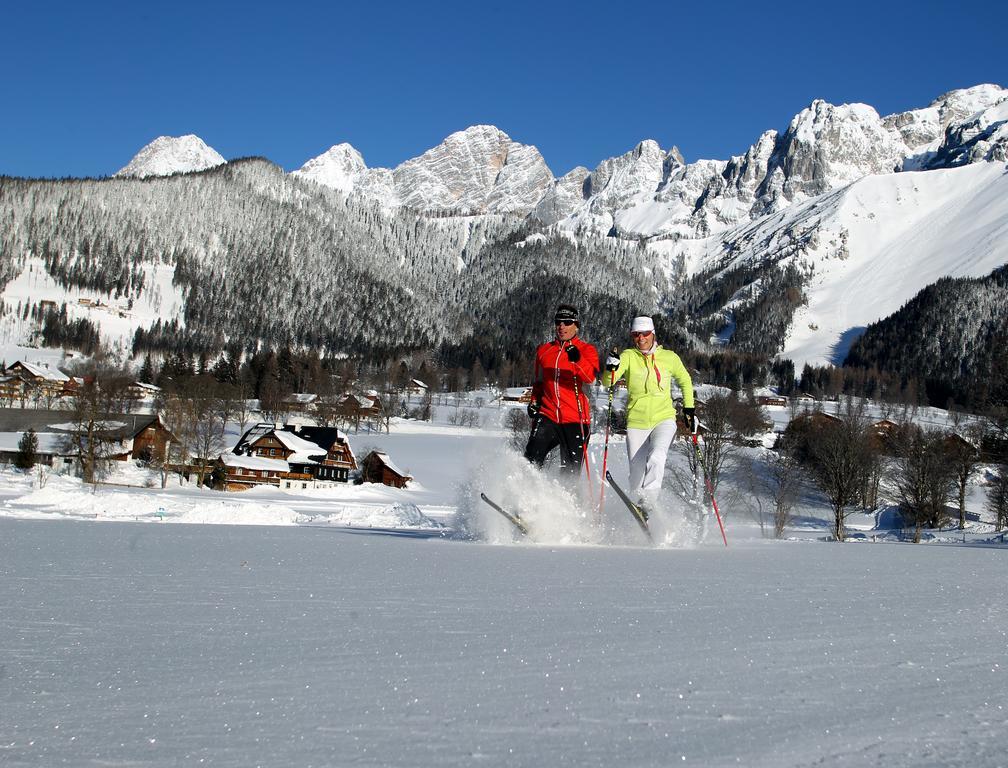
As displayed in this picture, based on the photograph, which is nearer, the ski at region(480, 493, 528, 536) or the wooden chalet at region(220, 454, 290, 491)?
the ski at region(480, 493, 528, 536)

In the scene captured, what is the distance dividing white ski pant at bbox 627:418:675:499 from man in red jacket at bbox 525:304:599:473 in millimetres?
496

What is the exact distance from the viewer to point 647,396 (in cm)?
788

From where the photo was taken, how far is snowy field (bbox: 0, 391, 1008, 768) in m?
1.54

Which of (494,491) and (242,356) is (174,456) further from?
(242,356)

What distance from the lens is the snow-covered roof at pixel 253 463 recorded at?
58.0 meters

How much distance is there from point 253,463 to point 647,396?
181ft

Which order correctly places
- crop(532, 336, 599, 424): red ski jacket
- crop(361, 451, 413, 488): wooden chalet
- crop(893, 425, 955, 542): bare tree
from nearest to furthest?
crop(532, 336, 599, 424): red ski jacket, crop(893, 425, 955, 542): bare tree, crop(361, 451, 413, 488): wooden chalet

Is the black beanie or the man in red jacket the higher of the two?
the black beanie

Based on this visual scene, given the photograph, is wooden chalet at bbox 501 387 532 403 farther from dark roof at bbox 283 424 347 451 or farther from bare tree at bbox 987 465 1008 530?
bare tree at bbox 987 465 1008 530

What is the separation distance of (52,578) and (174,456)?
195ft

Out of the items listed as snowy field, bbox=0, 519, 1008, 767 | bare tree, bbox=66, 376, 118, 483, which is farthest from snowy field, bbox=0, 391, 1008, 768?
bare tree, bbox=66, 376, 118, 483

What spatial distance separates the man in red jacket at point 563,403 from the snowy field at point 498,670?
400 cm

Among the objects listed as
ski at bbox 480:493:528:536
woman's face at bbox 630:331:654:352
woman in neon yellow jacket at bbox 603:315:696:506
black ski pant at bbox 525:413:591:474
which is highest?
woman's face at bbox 630:331:654:352

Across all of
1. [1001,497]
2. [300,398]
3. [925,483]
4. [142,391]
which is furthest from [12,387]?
[1001,497]
